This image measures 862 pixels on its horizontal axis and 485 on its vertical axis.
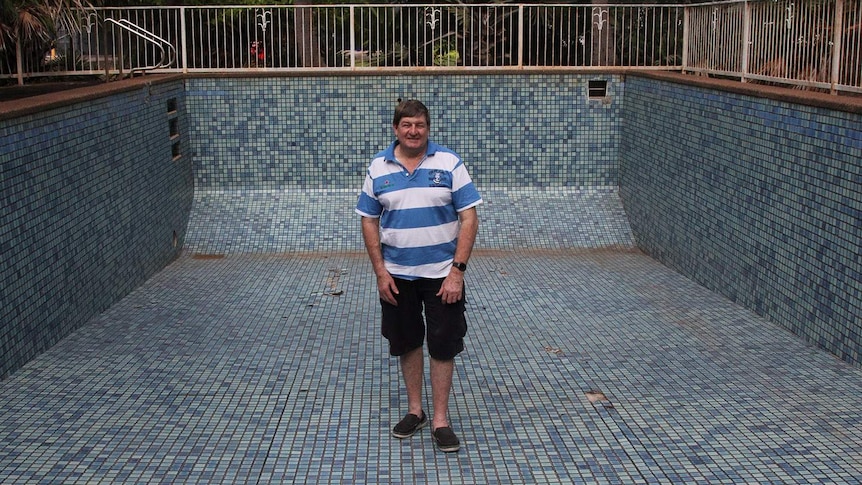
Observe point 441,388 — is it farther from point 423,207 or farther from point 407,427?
point 423,207

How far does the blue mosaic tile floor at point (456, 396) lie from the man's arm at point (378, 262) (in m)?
0.70

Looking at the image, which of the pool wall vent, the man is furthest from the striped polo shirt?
the pool wall vent

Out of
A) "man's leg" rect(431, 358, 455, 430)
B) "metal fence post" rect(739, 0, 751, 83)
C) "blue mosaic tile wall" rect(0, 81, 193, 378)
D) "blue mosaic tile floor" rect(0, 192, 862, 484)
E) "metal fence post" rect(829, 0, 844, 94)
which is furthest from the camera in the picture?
"metal fence post" rect(739, 0, 751, 83)

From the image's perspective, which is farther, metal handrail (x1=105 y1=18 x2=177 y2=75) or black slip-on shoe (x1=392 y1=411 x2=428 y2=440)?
metal handrail (x1=105 y1=18 x2=177 y2=75)

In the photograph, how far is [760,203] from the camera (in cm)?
738

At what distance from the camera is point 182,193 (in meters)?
10.4

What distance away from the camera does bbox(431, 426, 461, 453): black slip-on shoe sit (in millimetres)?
4762

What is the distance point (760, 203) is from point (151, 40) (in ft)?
20.8

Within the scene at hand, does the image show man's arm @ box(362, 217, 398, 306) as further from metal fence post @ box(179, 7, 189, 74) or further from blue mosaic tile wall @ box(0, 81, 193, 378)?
metal fence post @ box(179, 7, 189, 74)

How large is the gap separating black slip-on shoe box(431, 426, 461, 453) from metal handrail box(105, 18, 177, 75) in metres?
6.91

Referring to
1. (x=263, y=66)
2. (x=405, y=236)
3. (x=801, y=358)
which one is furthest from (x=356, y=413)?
(x=263, y=66)

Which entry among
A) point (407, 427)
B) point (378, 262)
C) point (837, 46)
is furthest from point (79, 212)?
point (837, 46)

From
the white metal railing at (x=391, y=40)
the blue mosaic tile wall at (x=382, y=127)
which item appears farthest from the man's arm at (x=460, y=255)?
the blue mosaic tile wall at (x=382, y=127)

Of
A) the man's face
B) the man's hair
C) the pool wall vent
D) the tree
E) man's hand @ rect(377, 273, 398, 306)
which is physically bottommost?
man's hand @ rect(377, 273, 398, 306)
